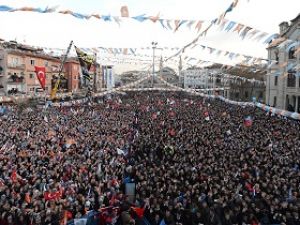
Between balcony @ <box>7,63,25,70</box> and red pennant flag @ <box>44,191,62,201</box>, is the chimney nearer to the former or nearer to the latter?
balcony @ <box>7,63,25,70</box>

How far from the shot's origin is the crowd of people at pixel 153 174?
10141 millimetres

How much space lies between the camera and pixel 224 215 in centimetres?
1012

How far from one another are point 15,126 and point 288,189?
15733mm

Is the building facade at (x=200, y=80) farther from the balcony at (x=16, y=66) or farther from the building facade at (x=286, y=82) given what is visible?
the balcony at (x=16, y=66)

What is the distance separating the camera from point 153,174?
1284 cm

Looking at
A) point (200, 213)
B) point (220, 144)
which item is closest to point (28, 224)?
point (200, 213)

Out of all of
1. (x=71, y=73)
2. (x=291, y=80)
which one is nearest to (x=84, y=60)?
(x=291, y=80)

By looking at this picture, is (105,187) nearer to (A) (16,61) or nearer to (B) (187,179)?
(B) (187,179)

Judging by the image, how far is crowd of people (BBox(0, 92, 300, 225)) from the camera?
10.1 m

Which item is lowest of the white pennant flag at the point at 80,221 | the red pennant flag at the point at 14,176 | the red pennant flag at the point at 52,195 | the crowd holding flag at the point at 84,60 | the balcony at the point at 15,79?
the white pennant flag at the point at 80,221

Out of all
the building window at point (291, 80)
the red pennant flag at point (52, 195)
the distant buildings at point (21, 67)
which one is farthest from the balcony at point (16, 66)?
the red pennant flag at point (52, 195)

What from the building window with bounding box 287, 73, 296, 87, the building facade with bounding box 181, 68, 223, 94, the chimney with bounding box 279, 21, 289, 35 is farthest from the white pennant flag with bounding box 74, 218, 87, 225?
the building facade with bounding box 181, 68, 223, 94

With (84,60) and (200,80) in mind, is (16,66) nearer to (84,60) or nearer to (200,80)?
(84,60)

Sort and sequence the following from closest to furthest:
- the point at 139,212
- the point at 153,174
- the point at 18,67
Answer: the point at 139,212
the point at 153,174
the point at 18,67
